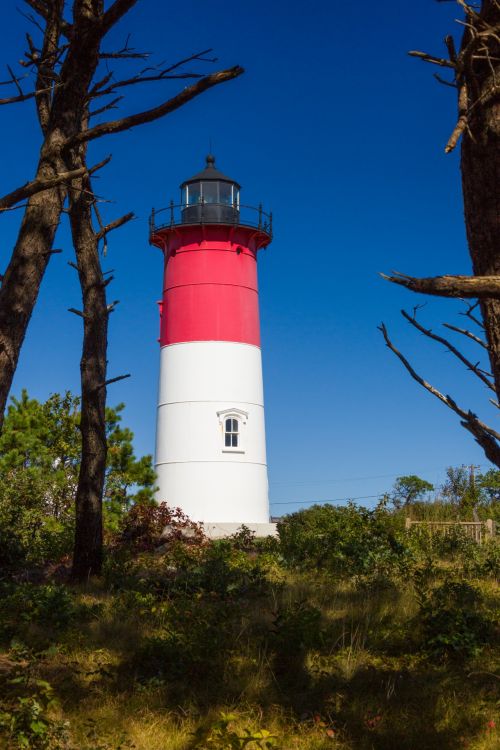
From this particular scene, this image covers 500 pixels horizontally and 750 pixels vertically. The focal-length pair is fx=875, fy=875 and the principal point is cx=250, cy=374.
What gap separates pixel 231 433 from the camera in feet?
87.4

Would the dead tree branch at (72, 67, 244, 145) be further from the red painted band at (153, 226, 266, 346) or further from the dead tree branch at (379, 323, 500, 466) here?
the red painted band at (153, 226, 266, 346)

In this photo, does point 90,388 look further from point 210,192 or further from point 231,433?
point 210,192

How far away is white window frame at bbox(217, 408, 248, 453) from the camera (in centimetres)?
2645

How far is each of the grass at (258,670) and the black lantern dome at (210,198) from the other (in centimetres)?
1802

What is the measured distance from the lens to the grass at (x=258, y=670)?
23.1ft

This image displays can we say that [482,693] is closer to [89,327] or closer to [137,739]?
[137,739]

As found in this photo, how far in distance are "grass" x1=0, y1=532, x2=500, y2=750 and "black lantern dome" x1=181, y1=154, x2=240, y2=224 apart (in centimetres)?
1802

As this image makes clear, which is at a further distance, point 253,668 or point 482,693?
point 253,668

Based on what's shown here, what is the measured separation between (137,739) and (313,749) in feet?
4.54

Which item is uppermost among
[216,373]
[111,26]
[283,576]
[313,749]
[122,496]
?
[216,373]

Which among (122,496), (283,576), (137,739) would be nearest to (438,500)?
(122,496)

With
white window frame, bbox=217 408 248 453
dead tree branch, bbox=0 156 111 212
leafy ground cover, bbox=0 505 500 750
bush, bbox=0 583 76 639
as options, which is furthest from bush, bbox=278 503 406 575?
dead tree branch, bbox=0 156 111 212

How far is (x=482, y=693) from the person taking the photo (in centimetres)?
783

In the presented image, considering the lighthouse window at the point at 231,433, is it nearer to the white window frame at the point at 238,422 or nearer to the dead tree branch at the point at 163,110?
the white window frame at the point at 238,422
